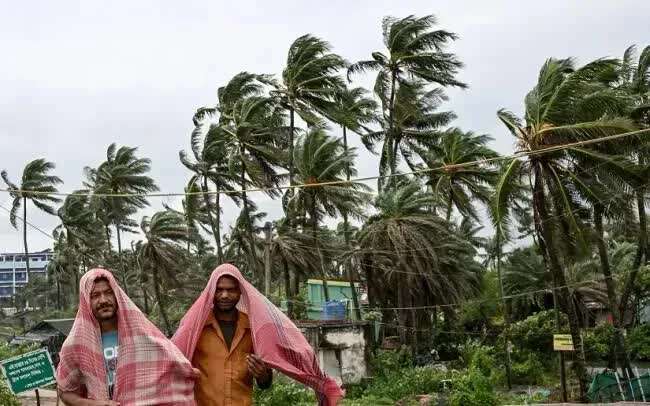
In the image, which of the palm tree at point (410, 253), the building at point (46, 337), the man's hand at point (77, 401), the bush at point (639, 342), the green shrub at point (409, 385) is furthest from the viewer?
the building at point (46, 337)

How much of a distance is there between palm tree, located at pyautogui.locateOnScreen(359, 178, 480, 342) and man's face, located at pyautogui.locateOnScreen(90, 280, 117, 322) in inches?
958

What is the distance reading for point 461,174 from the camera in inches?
1275

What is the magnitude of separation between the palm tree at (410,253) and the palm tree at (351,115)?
1.35 metres

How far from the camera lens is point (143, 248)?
1496 inches

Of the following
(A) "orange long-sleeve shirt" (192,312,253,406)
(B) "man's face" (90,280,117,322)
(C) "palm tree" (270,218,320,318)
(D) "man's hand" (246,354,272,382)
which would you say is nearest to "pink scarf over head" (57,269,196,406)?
(B) "man's face" (90,280,117,322)

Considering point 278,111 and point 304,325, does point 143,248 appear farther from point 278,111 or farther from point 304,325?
point 304,325

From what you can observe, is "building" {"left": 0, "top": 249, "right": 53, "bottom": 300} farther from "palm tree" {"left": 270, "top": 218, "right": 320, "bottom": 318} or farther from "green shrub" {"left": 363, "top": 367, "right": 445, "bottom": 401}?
"green shrub" {"left": 363, "top": 367, "right": 445, "bottom": 401}

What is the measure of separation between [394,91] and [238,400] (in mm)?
28060

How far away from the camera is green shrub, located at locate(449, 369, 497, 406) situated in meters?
15.8

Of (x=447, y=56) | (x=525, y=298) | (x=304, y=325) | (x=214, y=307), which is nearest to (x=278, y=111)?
(x=447, y=56)

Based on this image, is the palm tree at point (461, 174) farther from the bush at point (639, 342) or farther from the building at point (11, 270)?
the building at point (11, 270)

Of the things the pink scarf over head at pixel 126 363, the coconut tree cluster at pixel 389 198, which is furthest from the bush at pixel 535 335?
the pink scarf over head at pixel 126 363

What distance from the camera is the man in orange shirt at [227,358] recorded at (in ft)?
12.1

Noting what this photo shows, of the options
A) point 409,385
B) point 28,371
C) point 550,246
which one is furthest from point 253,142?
point 28,371
